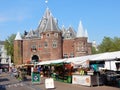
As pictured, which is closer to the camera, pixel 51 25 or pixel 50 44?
pixel 50 44

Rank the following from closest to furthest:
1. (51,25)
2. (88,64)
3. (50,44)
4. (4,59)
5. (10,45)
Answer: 1. (88,64)
2. (50,44)
3. (51,25)
4. (10,45)
5. (4,59)

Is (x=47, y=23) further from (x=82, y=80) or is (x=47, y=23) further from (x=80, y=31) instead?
(x=82, y=80)

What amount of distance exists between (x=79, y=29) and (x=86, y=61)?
2161 inches

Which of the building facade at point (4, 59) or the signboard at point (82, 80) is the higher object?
the building facade at point (4, 59)

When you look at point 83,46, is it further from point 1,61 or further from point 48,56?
point 1,61

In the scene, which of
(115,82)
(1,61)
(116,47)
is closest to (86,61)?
(115,82)

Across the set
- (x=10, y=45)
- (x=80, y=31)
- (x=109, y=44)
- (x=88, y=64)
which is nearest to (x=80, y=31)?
(x=80, y=31)

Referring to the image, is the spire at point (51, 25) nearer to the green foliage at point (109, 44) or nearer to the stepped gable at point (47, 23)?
the stepped gable at point (47, 23)

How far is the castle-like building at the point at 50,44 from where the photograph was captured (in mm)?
90188

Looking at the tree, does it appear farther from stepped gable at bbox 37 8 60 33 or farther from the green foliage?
the green foliage

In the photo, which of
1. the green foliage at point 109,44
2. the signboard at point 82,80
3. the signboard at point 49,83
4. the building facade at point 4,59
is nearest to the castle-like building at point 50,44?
the green foliage at point 109,44

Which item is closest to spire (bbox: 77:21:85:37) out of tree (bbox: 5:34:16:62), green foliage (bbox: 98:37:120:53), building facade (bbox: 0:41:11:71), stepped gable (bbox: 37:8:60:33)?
stepped gable (bbox: 37:8:60:33)

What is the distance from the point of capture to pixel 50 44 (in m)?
90.3

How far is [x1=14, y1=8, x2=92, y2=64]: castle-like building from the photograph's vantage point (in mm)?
90188
